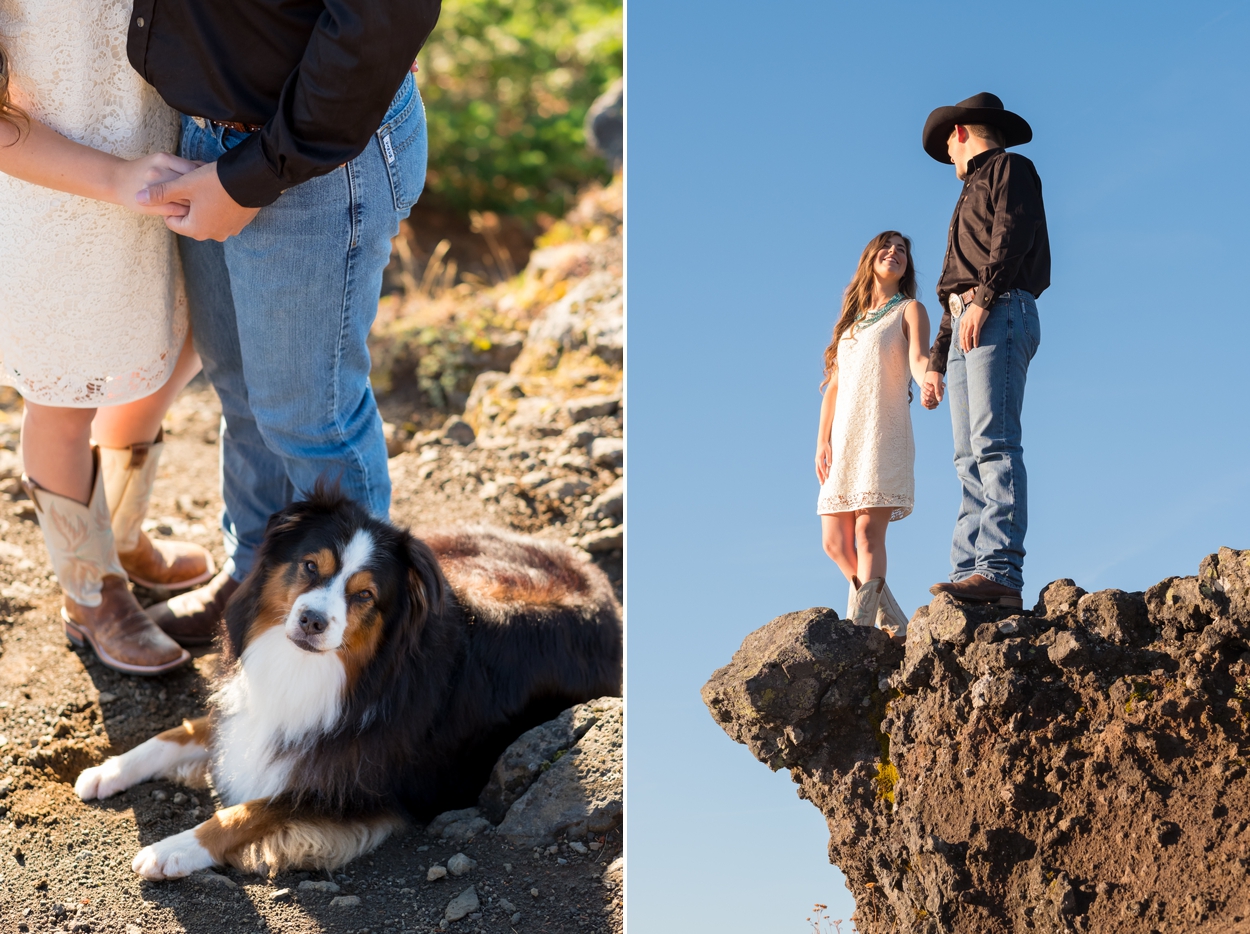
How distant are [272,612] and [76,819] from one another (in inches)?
34.9

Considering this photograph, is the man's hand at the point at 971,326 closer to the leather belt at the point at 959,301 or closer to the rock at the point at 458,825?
the leather belt at the point at 959,301

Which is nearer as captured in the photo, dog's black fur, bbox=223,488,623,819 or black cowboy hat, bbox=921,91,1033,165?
black cowboy hat, bbox=921,91,1033,165

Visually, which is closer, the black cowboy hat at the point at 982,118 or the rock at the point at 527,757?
the black cowboy hat at the point at 982,118

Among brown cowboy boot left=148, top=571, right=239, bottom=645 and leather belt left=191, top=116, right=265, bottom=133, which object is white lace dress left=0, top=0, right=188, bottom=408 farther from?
brown cowboy boot left=148, top=571, right=239, bottom=645

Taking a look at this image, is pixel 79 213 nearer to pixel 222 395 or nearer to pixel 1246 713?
pixel 222 395

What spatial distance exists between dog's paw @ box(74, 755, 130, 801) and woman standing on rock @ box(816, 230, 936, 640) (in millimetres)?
2334

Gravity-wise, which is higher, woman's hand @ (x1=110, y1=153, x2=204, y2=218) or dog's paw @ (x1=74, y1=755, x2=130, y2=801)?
woman's hand @ (x1=110, y1=153, x2=204, y2=218)

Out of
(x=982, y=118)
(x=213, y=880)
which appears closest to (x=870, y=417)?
(x=982, y=118)

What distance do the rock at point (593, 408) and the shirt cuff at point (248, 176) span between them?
2.95 m

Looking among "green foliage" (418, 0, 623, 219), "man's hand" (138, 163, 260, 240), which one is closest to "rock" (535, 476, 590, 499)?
"man's hand" (138, 163, 260, 240)

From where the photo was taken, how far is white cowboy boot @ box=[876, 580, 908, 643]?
2400 mm

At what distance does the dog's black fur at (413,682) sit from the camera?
3111 millimetres

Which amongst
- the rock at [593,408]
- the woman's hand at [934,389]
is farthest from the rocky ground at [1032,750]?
the rock at [593,408]

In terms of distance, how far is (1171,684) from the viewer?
2.13 meters
